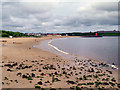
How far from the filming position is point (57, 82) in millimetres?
7816

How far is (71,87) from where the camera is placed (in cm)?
712

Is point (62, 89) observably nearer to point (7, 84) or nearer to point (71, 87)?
point (71, 87)

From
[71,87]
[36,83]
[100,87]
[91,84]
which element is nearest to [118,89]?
[100,87]

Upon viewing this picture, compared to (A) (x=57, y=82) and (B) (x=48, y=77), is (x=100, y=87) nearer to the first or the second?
(A) (x=57, y=82)

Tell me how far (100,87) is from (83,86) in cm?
120

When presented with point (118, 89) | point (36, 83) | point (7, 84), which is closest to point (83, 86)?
point (118, 89)

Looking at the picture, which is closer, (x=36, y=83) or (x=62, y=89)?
(x=62, y=89)

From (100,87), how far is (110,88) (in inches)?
26.5

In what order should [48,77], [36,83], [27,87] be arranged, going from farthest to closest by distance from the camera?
[48,77] → [36,83] → [27,87]

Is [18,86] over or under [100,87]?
over

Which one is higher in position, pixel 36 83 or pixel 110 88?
pixel 36 83

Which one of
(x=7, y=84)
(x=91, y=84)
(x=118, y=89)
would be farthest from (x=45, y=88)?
(x=118, y=89)

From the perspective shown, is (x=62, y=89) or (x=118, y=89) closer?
(x=62, y=89)

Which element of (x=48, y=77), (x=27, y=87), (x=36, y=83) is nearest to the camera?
(x=27, y=87)
